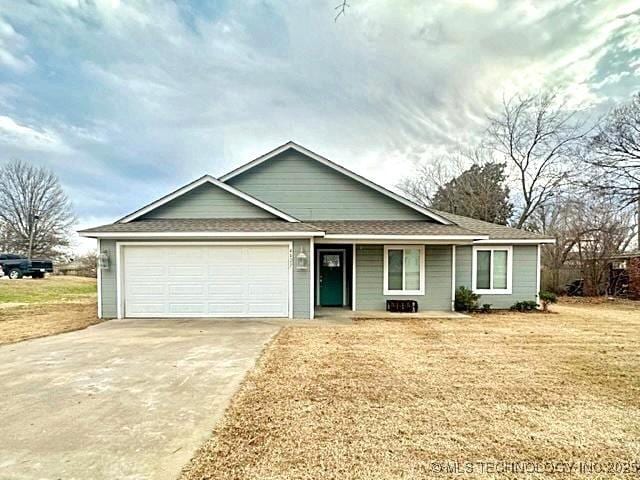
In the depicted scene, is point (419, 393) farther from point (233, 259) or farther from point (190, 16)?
point (190, 16)

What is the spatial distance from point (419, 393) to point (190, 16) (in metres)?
9.12

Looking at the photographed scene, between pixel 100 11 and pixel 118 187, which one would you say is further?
pixel 118 187

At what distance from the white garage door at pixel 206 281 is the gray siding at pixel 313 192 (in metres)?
2.82

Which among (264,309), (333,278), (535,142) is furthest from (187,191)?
(535,142)

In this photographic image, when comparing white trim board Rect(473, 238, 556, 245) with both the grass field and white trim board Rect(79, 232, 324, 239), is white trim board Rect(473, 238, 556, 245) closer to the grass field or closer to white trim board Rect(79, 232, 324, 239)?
white trim board Rect(79, 232, 324, 239)

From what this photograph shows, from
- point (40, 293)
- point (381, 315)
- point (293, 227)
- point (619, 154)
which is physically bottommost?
point (40, 293)

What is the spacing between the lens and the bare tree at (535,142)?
22.2 m

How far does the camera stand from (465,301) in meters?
11.9

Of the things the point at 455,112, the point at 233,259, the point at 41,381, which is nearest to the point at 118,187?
the point at 233,259

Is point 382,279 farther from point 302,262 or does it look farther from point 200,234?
point 200,234

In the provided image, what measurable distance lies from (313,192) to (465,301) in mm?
6161

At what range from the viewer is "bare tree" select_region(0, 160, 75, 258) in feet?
113

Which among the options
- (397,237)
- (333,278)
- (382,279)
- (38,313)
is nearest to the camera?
(397,237)

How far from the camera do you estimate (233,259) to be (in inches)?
400
